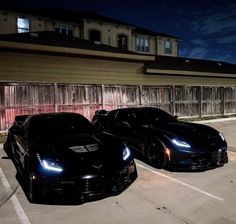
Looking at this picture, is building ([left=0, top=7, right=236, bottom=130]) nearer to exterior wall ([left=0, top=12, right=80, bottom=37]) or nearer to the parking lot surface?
exterior wall ([left=0, top=12, right=80, bottom=37])

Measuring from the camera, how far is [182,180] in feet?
18.9

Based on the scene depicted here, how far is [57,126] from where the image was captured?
19.7 ft

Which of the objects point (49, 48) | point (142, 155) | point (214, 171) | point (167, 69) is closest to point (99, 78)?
point (49, 48)

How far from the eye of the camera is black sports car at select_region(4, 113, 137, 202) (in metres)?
4.39

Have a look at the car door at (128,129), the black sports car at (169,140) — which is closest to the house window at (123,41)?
the car door at (128,129)

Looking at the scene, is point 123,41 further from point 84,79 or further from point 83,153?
point 83,153

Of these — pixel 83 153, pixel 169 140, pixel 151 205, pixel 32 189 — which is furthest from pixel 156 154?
pixel 32 189

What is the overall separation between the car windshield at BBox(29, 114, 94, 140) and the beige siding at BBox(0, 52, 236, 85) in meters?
6.89

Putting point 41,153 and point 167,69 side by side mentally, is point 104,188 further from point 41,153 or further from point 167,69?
point 167,69

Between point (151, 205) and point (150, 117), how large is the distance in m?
3.45

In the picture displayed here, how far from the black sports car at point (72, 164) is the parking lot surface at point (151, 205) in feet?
0.69

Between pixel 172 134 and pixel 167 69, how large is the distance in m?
11.6

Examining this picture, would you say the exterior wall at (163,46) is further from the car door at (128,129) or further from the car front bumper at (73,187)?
the car front bumper at (73,187)

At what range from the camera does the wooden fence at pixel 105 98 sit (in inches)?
424
